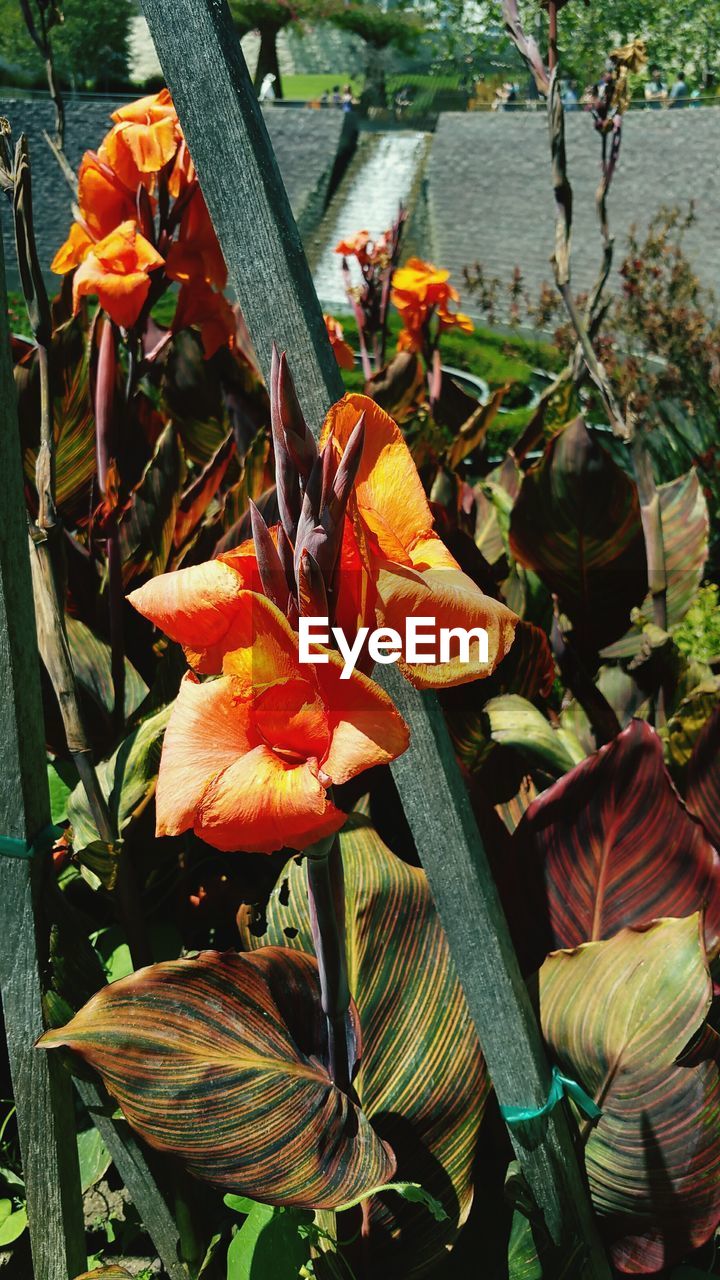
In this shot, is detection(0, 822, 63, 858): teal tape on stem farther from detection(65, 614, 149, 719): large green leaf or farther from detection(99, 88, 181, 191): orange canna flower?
detection(99, 88, 181, 191): orange canna flower

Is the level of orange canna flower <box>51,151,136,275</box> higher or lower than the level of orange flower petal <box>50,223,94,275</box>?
higher

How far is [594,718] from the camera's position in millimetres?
1300

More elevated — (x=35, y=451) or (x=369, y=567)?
(x=369, y=567)

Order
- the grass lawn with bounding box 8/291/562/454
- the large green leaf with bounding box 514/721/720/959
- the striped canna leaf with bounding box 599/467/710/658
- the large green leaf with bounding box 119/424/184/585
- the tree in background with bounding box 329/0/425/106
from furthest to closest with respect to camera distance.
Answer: the tree in background with bounding box 329/0/425/106 < the grass lawn with bounding box 8/291/562/454 < the striped canna leaf with bounding box 599/467/710/658 < the large green leaf with bounding box 119/424/184/585 < the large green leaf with bounding box 514/721/720/959

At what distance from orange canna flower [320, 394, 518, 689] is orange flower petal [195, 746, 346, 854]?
3.2 inches

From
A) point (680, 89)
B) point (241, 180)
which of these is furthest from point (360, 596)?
point (680, 89)

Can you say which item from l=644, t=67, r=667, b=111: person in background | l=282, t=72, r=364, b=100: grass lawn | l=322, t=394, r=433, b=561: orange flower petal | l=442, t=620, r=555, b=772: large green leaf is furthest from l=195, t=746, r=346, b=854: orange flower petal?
l=282, t=72, r=364, b=100: grass lawn

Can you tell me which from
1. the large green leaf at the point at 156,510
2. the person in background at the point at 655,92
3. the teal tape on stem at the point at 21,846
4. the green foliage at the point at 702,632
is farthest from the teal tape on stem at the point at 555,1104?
the person in background at the point at 655,92

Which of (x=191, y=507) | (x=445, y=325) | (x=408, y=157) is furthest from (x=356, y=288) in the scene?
(x=408, y=157)

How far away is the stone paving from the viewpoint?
→ 12.8 m

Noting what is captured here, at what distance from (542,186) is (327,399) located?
16571 millimetres

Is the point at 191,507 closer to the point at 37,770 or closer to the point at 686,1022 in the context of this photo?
the point at 37,770

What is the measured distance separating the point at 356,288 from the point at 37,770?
1.94 m

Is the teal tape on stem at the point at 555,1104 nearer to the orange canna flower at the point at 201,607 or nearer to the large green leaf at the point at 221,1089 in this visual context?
the large green leaf at the point at 221,1089
